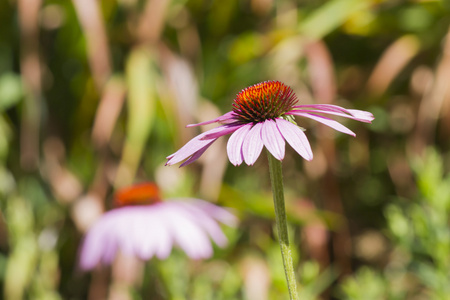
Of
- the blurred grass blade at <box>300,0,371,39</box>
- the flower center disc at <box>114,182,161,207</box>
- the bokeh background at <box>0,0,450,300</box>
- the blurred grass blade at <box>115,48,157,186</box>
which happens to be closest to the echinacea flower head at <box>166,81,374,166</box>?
the flower center disc at <box>114,182,161,207</box>

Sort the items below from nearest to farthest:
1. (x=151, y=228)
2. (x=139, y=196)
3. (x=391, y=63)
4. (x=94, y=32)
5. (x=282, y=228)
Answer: (x=282, y=228) → (x=151, y=228) → (x=139, y=196) → (x=94, y=32) → (x=391, y=63)

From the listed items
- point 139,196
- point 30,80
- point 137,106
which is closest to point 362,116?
point 139,196

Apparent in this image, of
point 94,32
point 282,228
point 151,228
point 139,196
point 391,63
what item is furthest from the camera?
point 391,63

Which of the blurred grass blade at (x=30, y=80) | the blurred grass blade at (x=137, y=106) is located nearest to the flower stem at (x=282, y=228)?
the blurred grass blade at (x=137, y=106)

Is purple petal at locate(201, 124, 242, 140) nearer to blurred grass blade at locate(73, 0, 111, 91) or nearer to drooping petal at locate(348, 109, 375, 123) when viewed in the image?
drooping petal at locate(348, 109, 375, 123)

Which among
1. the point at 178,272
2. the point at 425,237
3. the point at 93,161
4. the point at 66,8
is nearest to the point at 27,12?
the point at 66,8

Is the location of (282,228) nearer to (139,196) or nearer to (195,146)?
(195,146)

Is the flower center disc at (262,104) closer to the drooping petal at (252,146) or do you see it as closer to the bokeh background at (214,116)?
the drooping petal at (252,146)
